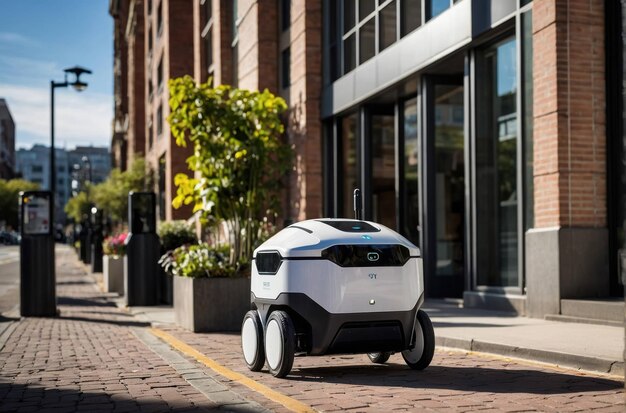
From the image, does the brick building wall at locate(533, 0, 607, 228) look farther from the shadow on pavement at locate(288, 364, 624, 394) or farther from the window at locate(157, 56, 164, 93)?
the window at locate(157, 56, 164, 93)

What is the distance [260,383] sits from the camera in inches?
265

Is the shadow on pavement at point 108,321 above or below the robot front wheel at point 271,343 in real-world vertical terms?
below

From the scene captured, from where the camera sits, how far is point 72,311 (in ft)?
51.2

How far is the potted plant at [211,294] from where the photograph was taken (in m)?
11.3

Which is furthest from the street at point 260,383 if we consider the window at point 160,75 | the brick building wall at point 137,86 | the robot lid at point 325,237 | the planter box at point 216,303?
the brick building wall at point 137,86

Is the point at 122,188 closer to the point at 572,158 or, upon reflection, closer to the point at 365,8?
the point at 365,8

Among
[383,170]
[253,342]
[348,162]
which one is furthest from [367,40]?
[253,342]

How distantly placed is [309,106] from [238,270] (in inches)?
318

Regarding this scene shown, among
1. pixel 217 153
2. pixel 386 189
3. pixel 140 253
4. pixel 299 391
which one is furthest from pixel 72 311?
pixel 299 391

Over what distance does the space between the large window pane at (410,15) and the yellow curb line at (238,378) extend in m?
7.36

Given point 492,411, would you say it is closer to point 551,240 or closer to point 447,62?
point 551,240

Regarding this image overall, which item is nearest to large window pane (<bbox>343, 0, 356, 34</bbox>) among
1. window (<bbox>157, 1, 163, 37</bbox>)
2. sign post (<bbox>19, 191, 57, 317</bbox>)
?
sign post (<bbox>19, 191, 57, 317</bbox>)

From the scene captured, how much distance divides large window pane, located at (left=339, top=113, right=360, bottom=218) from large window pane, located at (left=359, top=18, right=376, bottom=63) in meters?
→ 1.47

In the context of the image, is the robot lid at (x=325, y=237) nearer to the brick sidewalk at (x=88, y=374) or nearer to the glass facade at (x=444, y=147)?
the brick sidewalk at (x=88, y=374)
